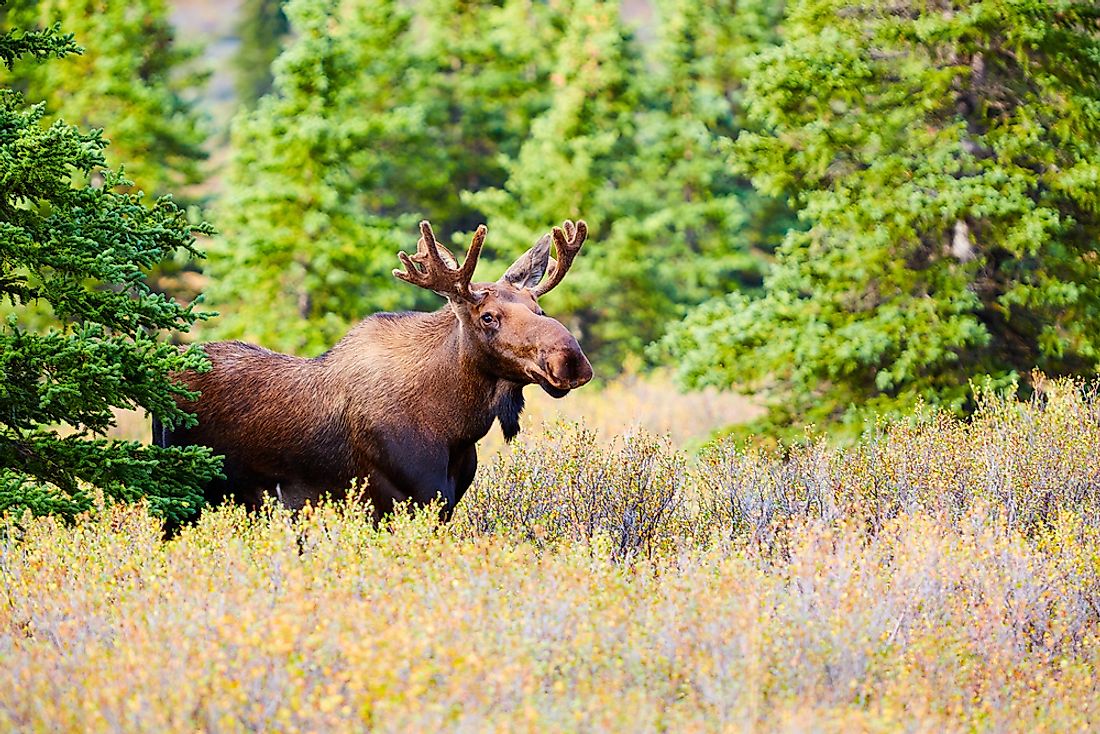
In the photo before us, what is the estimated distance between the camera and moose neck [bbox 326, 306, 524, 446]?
7.79 m

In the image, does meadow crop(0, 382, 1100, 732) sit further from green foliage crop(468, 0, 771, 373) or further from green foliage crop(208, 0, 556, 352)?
green foliage crop(468, 0, 771, 373)

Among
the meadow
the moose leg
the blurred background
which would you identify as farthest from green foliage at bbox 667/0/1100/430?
the moose leg

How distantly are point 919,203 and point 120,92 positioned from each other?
52.0 feet

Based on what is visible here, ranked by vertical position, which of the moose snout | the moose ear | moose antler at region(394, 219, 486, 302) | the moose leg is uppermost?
moose antler at region(394, 219, 486, 302)

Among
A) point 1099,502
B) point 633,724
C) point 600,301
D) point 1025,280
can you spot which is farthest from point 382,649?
point 600,301

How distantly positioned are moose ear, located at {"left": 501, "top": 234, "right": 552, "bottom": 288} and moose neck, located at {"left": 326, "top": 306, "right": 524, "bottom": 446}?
25.5 inches

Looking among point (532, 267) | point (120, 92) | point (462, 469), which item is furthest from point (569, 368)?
point (120, 92)

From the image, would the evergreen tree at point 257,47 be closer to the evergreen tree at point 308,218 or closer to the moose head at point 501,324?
the evergreen tree at point 308,218

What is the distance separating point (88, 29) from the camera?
2283 cm

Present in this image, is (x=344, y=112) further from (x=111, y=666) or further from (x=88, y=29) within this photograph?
(x=111, y=666)

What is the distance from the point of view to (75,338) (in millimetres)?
6930

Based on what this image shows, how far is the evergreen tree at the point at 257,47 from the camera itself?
178 ft

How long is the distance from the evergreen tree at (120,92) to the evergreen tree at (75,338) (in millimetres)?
15566

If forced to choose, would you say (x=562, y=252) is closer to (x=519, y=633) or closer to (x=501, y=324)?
(x=501, y=324)
